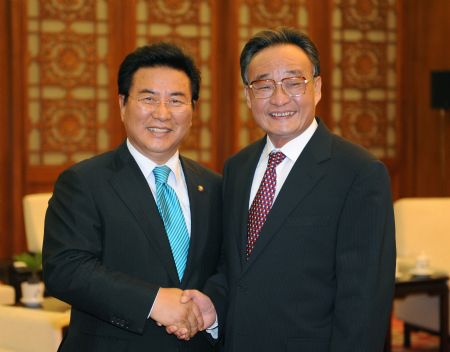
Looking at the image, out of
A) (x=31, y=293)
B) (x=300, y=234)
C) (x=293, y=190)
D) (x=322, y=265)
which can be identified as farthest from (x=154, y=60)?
(x=31, y=293)

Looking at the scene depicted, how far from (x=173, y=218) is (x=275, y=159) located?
0.35m

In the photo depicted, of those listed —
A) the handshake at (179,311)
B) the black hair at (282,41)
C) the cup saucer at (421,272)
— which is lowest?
the cup saucer at (421,272)

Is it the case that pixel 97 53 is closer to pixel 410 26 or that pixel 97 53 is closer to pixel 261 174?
pixel 410 26

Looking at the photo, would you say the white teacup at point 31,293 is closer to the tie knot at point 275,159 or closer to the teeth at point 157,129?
the teeth at point 157,129

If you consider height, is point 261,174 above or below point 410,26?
below

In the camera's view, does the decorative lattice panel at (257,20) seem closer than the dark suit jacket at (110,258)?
No

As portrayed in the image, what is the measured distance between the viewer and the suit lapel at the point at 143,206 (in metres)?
2.31

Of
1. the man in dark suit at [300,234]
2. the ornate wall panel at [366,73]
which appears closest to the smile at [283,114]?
the man in dark suit at [300,234]

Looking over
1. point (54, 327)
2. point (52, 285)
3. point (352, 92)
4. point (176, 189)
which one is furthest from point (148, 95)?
point (352, 92)

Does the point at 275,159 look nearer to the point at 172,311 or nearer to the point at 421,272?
the point at 172,311

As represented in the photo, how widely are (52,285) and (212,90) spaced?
5157mm

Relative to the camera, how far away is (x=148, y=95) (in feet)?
7.93

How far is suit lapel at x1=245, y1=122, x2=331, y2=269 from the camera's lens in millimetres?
2236

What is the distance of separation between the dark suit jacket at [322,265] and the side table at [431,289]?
8.56 ft
